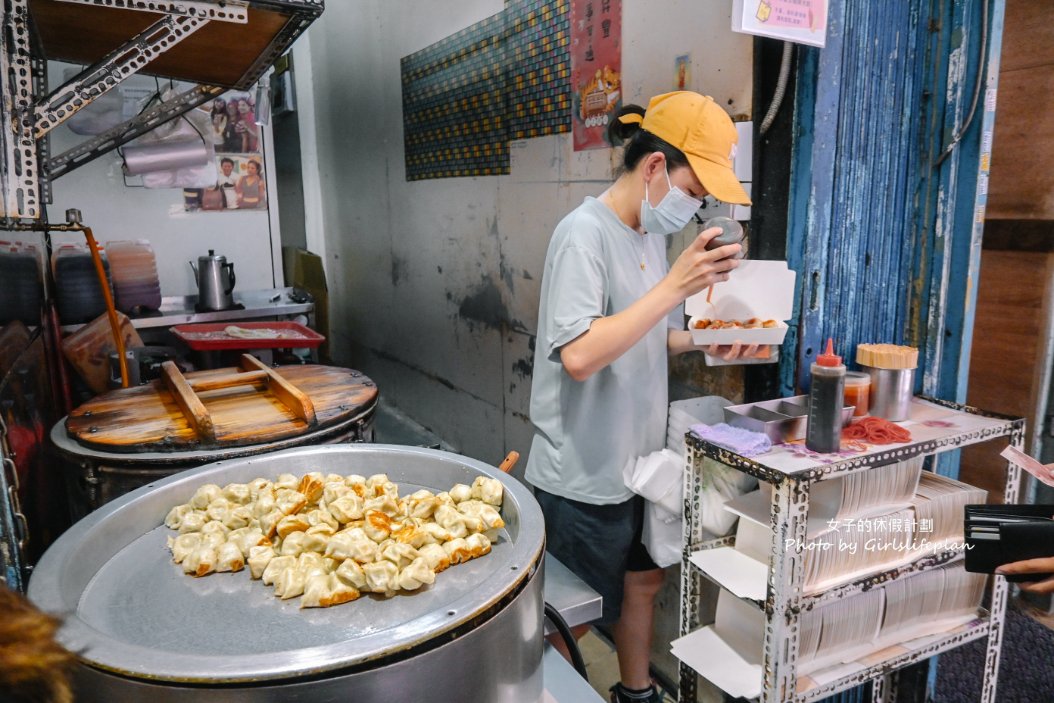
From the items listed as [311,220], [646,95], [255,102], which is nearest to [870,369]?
[646,95]

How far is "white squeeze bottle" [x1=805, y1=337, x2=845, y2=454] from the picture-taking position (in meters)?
1.74

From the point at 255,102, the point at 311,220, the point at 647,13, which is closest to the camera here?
the point at 647,13

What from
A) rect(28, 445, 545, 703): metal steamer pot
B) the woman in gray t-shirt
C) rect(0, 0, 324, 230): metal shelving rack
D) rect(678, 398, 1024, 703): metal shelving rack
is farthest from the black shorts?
rect(0, 0, 324, 230): metal shelving rack

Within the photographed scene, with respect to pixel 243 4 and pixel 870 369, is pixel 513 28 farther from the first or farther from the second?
pixel 870 369

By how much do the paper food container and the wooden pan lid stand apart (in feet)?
3.87

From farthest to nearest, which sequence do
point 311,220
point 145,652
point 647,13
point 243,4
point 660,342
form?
point 311,220 < point 647,13 < point 660,342 < point 243,4 < point 145,652

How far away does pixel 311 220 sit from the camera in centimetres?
639

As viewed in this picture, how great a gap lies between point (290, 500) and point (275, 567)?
19 cm

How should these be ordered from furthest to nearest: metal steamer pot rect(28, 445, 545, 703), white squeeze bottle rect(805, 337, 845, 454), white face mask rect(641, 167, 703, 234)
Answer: white face mask rect(641, 167, 703, 234) → white squeeze bottle rect(805, 337, 845, 454) → metal steamer pot rect(28, 445, 545, 703)

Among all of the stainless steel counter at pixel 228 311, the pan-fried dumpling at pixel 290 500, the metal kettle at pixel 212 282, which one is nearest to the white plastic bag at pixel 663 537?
the pan-fried dumpling at pixel 290 500

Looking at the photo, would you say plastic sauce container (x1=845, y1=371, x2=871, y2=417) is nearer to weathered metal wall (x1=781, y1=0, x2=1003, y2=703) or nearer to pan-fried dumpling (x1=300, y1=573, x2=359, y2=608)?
weathered metal wall (x1=781, y1=0, x2=1003, y2=703)

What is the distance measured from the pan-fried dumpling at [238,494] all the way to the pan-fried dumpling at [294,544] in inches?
8.8

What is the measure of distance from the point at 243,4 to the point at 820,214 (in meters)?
1.74

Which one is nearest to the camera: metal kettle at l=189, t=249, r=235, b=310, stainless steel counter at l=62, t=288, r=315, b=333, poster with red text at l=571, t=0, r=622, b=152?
poster with red text at l=571, t=0, r=622, b=152
